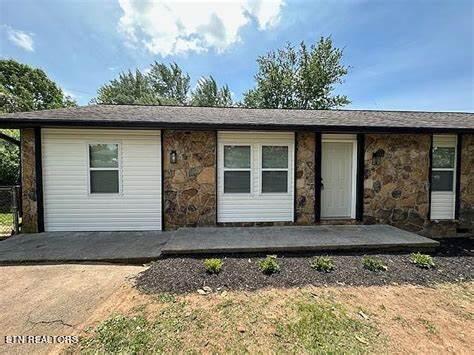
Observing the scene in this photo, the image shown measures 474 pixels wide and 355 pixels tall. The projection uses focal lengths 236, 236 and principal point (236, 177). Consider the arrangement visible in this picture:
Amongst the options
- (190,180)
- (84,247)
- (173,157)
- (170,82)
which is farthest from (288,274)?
(170,82)

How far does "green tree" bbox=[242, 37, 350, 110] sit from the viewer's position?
70.0ft

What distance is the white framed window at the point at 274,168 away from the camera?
611cm

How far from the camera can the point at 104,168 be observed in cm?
580

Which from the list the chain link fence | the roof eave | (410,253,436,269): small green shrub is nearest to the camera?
(410,253,436,269): small green shrub

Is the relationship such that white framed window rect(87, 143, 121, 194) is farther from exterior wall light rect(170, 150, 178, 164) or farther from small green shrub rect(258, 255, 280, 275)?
small green shrub rect(258, 255, 280, 275)

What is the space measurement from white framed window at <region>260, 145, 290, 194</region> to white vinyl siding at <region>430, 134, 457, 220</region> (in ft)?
13.2

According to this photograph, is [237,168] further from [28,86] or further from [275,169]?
[28,86]

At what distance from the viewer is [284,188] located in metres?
6.19

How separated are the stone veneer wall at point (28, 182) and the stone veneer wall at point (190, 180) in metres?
2.98

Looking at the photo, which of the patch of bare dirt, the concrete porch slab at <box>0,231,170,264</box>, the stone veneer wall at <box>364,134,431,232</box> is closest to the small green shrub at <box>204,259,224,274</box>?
the patch of bare dirt

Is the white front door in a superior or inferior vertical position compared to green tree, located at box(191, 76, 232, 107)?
inferior

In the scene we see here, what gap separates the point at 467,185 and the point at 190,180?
7480mm

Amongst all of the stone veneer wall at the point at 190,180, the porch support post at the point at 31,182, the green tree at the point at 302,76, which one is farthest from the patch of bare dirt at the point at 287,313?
the green tree at the point at 302,76

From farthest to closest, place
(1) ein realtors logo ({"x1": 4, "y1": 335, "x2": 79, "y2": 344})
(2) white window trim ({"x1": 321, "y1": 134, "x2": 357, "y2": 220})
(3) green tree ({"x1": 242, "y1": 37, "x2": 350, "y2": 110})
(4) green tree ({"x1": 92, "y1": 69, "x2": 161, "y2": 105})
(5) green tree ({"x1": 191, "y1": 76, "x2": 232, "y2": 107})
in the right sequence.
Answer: (4) green tree ({"x1": 92, "y1": 69, "x2": 161, "y2": 105}) < (5) green tree ({"x1": 191, "y1": 76, "x2": 232, "y2": 107}) < (3) green tree ({"x1": 242, "y1": 37, "x2": 350, "y2": 110}) < (2) white window trim ({"x1": 321, "y1": 134, "x2": 357, "y2": 220}) < (1) ein realtors logo ({"x1": 4, "y1": 335, "x2": 79, "y2": 344})
